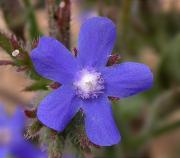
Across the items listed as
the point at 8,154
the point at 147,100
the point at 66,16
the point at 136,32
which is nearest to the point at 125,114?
the point at 147,100

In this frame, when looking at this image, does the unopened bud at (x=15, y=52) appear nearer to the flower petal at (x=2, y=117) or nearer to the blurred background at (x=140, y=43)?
the blurred background at (x=140, y=43)

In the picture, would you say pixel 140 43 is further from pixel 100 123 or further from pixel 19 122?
pixel 100 123

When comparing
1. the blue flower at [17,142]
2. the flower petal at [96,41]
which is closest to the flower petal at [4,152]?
the blue flower at [17,142]

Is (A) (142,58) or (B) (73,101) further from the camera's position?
(A) (142,58)

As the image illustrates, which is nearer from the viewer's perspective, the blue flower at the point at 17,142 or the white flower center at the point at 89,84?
the white flower center at the point at 89,84

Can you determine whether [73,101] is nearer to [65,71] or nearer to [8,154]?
[65,71]

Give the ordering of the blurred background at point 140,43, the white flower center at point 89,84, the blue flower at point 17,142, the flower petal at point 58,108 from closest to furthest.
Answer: the flower petal at point 58,108
the white flower center at point 89,84
the blurred background at point 140,43
the blue flower at point 17,142

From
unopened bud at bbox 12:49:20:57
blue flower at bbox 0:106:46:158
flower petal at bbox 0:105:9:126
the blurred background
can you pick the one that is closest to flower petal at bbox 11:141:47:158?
blue flower at bbox 0:106:46:158
